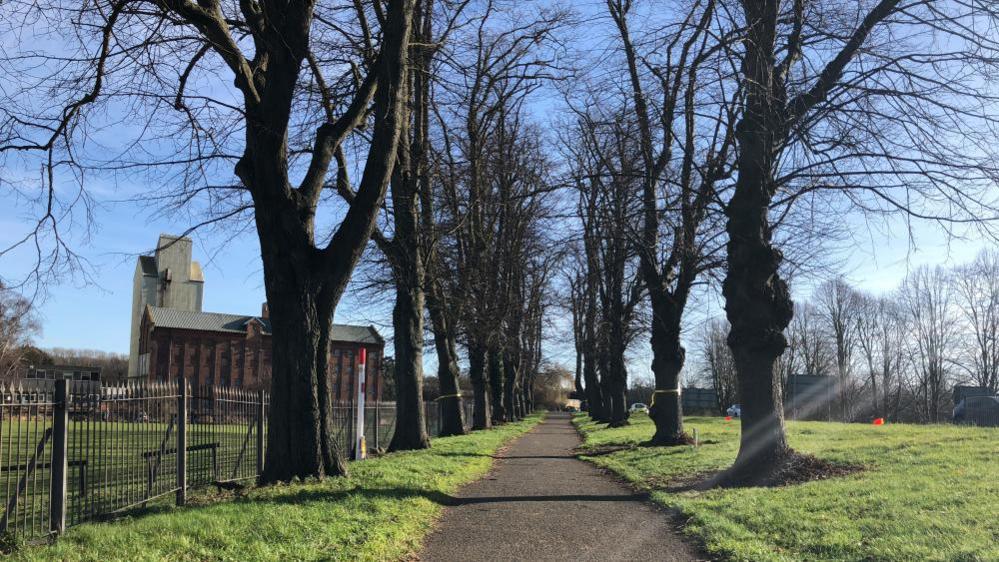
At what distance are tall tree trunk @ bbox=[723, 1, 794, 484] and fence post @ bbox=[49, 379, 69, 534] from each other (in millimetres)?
8942

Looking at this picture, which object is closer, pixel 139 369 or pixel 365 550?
pixel 365 550

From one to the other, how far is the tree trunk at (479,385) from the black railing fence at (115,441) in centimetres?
1697

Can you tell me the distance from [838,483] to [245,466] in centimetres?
977

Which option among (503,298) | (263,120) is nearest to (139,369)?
(503,298)

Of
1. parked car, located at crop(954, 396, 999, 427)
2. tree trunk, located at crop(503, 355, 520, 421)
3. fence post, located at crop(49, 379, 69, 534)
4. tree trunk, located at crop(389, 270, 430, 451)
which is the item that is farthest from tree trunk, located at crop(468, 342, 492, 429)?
fence post, located at crop(49, 379, 69, 534)

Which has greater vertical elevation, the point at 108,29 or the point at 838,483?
the point at 108,29

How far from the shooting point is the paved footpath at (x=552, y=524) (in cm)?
725

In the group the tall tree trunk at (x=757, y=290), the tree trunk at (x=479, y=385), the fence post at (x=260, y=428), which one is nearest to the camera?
the tall tree trunk at (x=757, y=290)

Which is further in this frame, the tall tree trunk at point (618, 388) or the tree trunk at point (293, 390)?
the tall tree trunk at point (618, 388)

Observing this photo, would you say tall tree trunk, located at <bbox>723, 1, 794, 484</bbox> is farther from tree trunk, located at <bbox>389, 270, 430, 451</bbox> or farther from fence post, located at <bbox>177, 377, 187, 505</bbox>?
tree trunk, located at <bbox>389, 270, 430, 451</bbox>

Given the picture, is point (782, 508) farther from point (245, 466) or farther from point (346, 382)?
point (346, 382)

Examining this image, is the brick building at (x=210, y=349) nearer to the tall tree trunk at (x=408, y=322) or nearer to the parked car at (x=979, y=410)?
the parked car at (x=979, y=410)

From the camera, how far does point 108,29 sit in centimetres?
914

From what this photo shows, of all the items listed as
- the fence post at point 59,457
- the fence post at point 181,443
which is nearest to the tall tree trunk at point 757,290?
the fence post at point 181,443
